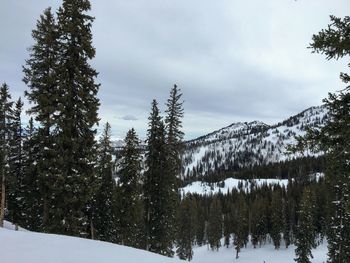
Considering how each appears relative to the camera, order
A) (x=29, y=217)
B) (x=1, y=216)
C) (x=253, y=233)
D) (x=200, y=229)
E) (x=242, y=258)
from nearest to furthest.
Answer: (x=1, y=216)
(x=29, y=217)
(x=242, y=258)
(x=253, y=233)
(x=200, y=229)

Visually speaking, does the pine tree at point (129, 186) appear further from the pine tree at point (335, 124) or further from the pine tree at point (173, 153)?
the pine tree at point (335, 124)

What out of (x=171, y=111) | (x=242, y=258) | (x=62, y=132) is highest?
(x=171, y=111)

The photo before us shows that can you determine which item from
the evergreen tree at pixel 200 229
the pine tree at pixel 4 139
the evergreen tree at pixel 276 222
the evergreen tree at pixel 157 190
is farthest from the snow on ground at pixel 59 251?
the evergreen tree at pixel 200 229

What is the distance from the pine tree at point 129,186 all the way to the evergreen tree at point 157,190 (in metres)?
1.06

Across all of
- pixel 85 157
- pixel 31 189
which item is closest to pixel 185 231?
pixel 31 189

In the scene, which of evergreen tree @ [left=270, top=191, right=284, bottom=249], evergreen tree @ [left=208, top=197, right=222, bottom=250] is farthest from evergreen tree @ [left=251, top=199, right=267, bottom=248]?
evergreen tree @ [left=208, top=197, right=222, bottom=250]

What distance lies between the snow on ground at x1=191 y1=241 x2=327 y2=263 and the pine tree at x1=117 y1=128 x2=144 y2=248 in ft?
169

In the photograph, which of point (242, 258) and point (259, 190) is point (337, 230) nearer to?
point (242, 258)

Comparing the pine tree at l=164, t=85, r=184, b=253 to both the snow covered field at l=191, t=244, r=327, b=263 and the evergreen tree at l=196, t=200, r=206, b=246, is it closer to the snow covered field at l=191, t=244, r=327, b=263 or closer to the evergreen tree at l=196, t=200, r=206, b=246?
the snow covered field at l=191, t=244, r=327, b=263

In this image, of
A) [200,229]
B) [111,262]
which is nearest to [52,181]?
[111,262]

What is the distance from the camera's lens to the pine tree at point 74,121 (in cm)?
2122

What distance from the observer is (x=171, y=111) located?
119 feet

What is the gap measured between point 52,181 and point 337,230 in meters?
31.0

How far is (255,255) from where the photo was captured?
90875 millimetres
